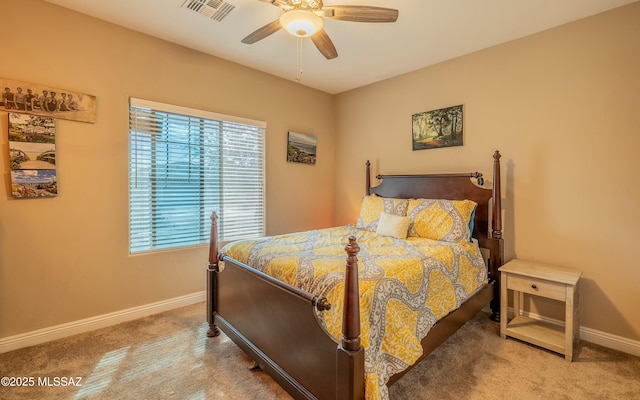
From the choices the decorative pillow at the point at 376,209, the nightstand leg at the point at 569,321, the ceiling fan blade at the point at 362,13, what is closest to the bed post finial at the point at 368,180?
the decorative pillow at the point at 376,209

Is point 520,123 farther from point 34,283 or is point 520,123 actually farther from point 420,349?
point 34,283

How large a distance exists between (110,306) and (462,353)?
3.12m

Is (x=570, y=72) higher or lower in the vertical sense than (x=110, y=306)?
higher

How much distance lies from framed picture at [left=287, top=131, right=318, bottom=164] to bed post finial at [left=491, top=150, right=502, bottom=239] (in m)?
2.37

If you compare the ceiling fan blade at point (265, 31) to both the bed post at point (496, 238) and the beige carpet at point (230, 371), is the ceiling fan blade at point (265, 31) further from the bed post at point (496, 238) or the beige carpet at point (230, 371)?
the beige carpet at point (230, 371)

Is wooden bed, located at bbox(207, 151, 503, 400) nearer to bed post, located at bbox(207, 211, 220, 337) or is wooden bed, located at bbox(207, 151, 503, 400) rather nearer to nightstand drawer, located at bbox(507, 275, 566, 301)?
bed post, located at bbox(207, 211, 220, 337)

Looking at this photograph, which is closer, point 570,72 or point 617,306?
point 617,306

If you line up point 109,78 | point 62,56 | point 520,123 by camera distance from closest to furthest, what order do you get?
point 62,56 < point 109,78 < point 520,123

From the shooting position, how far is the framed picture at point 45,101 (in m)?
2.17

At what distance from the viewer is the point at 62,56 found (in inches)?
93.7

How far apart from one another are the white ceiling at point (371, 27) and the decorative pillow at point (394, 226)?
1785 mm

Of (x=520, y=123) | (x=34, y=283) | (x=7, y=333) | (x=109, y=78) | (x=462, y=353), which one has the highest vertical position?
(x=109, y=78)

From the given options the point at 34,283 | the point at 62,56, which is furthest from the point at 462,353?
the point at 62,56

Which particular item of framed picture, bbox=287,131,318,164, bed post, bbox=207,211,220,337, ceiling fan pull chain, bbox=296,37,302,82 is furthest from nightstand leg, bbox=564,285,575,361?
framed picture, bbox=287,131,318,164
